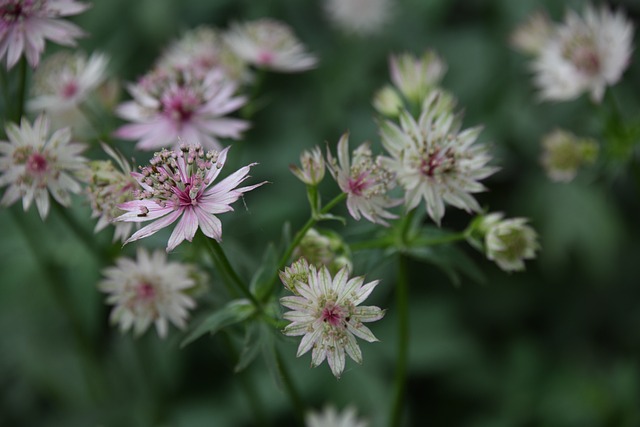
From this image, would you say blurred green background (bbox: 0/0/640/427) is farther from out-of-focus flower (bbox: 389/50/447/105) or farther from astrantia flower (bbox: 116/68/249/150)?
out-of-focus flower (bbox: 389/50/447/105)

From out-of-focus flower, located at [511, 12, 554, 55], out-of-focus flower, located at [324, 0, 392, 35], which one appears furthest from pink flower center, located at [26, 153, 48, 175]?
out-of-focus flower, located at [324, 0, 392, 35]

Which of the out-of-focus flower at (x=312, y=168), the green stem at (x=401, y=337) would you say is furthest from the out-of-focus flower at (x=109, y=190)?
the green stem at (x=401, y=337)

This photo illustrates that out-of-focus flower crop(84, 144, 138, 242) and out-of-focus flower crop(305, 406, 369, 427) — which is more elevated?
out-of-focus flower crop(84, 144, 138, 242)

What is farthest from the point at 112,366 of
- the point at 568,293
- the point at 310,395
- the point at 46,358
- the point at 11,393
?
the point at 568,293

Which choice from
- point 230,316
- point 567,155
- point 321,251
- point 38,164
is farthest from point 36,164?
point 567,155

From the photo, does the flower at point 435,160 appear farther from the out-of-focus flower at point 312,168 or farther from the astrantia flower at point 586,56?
the astrantia flower at point 586,56

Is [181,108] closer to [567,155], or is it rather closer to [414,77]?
[414,77]
